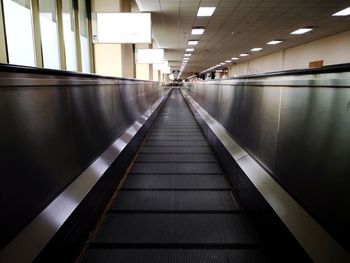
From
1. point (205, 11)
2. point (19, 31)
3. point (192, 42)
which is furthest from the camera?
point (192, 42)

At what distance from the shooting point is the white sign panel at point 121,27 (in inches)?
309

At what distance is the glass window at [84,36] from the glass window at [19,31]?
2732 millimetres

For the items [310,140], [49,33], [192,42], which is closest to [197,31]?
[192,42]

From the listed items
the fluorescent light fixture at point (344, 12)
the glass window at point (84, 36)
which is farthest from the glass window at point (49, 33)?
the fluorescent light fixture at point (344, 12)

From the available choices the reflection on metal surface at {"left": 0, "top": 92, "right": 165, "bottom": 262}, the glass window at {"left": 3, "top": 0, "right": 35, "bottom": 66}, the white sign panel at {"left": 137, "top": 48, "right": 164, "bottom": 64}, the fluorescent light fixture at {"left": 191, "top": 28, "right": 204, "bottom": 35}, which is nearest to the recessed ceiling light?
the fluorescent light fixture at {"left": 191, "top": 28, "right": 204, "bottom": 35}

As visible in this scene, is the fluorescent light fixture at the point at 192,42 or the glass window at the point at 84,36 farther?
the fluorescent light fixture at the point at 192,42

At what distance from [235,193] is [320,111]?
1506 millimetres

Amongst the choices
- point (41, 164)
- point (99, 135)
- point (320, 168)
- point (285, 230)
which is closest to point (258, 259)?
point (285, 230)

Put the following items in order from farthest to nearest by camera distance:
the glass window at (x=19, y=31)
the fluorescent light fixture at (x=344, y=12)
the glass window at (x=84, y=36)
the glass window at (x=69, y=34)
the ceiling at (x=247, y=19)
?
the fluorescent light fixture at (x=344, y=12), the ceiling at (x=247, y=19), the glass window at (x=84, y=36), the glass window at (x=69, y=34), the glass window at (x=19, y=31)

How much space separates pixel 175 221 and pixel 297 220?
1025 millimetres

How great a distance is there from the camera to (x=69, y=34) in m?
7.81

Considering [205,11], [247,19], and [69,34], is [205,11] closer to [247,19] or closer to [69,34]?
[247,19]

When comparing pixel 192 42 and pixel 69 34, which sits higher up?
pixel 192 42

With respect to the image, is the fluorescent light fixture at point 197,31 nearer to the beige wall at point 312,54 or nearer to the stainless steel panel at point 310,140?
the beige wall at point 312,54
